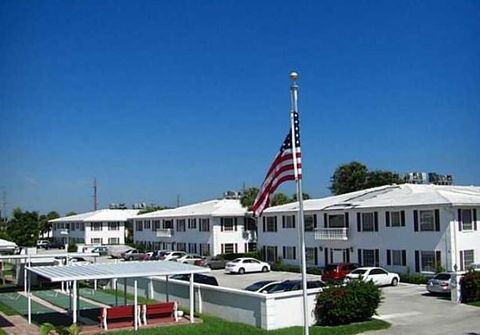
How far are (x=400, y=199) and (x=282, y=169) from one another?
2698 centimetres

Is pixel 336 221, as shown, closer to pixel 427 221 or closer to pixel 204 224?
pixel 427 221

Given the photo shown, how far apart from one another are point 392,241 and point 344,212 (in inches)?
218

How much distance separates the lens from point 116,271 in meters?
25.1

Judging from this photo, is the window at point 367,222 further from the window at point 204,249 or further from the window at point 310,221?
the window at point 204,249

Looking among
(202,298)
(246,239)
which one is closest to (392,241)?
(202,298)

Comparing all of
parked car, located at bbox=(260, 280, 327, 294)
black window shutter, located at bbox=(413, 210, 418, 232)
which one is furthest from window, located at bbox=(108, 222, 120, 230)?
parked car, located at bbox=(260, 280, 327, 294)

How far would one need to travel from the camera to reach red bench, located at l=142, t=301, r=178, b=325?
2503 cm

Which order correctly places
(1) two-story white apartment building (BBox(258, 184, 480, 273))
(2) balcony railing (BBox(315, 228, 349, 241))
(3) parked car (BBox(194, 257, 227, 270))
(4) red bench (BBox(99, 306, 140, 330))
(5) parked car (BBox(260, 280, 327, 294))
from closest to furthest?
(4) red bench (BBox(99, 306, 140, 330))
(5) parked car (BBox(260, 280, 327, 294))
(1) two-story white apartment building (BBox(258, 184, 480, 273))
(2) balcony railing (BBox(315, 228, 349, 241))
(3) parked car (BBox(194, 257, 227, 270))

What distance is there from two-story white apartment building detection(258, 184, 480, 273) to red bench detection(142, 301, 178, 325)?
2080cm

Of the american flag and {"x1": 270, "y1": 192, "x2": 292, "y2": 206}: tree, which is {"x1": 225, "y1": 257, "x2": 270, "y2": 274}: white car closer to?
{"x1": 270, "y1": 192, "x2": 292, "y2": 206}: tree

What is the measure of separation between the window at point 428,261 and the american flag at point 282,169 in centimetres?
2354

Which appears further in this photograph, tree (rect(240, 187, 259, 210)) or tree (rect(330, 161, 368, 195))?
tree (rect(330, 161, 368, 195))

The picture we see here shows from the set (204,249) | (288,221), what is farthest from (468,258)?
(204,249)

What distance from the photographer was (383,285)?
3881 centimetres
